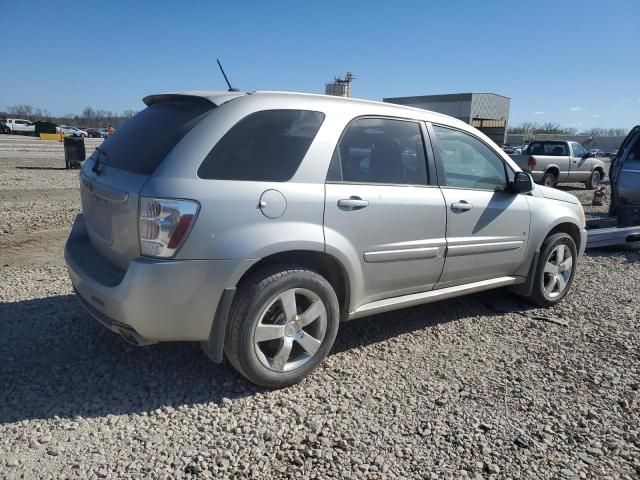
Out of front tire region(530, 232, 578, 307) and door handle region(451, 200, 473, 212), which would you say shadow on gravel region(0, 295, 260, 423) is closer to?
door handle region(451, 200, 473, 212)

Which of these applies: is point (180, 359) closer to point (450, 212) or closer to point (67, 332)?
point (67, 332)

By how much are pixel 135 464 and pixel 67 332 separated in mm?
1772

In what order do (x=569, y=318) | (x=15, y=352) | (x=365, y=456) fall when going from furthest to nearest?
A: (x=569, y=318)
(x=15, y=352)
(x=365, y=456)

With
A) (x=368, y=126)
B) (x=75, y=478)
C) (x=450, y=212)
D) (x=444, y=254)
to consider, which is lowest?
(x=75, y=478)

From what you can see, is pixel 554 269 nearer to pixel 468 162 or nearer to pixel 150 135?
pixel 468 162

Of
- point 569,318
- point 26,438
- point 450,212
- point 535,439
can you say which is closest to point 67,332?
point 26,438

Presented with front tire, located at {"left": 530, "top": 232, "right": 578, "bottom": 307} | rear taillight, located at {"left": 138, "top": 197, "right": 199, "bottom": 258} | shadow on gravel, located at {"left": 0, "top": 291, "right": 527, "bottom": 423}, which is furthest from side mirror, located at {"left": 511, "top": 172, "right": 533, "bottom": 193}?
rear taillight, located at {"left": 138, "top": 197, "right": 199, "bottom": 258}

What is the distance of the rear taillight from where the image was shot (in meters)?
2.59

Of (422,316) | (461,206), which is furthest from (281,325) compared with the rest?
(422,316)

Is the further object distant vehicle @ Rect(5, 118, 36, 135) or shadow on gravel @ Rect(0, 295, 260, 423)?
distant vehicle @ Rect(5, 118, 36, 135)

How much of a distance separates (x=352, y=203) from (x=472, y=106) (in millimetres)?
43589

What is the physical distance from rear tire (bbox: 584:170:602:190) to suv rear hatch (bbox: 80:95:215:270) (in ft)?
60.1

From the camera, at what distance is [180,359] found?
3449 mm

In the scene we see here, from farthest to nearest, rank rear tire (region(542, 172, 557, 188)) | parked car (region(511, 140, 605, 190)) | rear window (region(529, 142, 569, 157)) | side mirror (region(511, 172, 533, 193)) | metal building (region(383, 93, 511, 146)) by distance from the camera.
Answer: metal building (region(383, 93, 511, 146)), rear window (region(529, 142, 569, 157)), rear tire (region(542, 172, 557, 188)), parked car (region(511, 140, 605, 190)), side mirror (region(511, 172, 533, 193))
